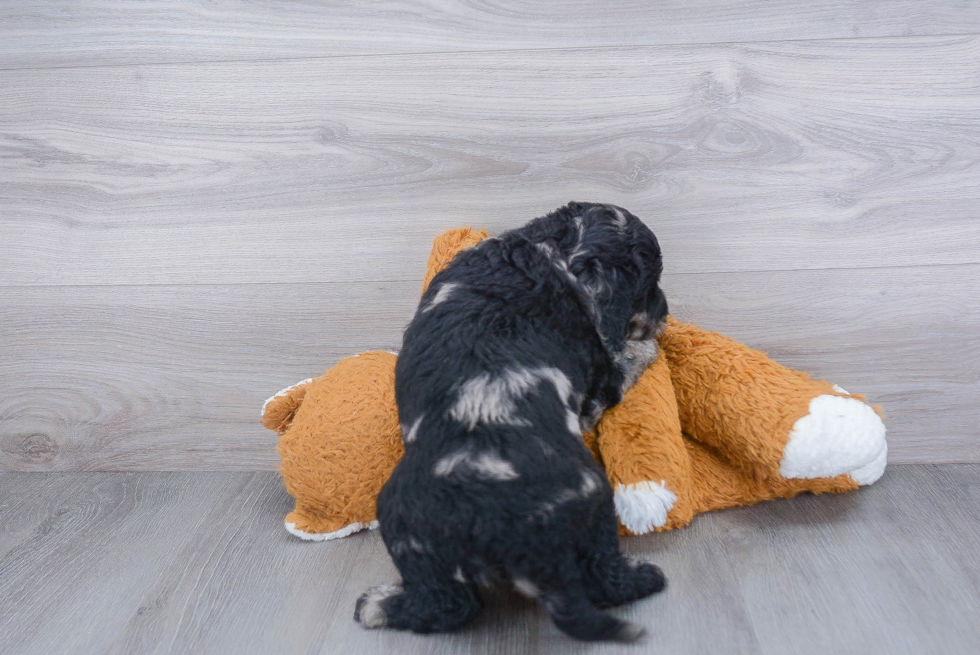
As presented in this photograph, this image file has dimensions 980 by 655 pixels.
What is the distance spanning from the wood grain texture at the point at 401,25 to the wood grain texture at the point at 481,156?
3 centimetres

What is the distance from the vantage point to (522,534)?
3.63 ft

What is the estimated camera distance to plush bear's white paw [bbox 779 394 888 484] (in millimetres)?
1428

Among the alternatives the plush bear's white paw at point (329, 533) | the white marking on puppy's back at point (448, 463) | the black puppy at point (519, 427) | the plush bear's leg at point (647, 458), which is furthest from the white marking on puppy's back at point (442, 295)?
the plush bear's white paw at point (329, 533)

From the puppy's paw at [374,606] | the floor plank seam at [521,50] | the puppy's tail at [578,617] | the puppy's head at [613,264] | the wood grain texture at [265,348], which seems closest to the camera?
the puppy's tail at [578,617]

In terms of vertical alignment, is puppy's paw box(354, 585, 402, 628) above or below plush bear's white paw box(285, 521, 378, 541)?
above

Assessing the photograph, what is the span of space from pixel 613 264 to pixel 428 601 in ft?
2.28

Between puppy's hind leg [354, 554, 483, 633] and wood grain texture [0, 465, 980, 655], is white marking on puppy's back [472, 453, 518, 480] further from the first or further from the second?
wood grain texture [0, 465, 980, 655]

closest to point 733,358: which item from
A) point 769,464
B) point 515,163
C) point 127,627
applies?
point 769,464

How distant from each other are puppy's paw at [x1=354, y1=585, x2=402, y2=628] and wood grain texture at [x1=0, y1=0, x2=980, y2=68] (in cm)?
117

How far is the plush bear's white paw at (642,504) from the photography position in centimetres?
142

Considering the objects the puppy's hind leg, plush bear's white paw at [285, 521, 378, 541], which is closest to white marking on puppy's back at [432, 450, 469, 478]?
the puppy's hind leg

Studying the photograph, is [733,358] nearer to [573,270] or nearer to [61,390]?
[573,270]

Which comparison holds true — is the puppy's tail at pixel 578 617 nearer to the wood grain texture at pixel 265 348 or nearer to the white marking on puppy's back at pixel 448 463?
the white marking on puppy's back at pixel 448 463

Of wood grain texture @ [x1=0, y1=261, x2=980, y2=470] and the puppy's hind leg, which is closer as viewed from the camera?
the puppy's hind leg
